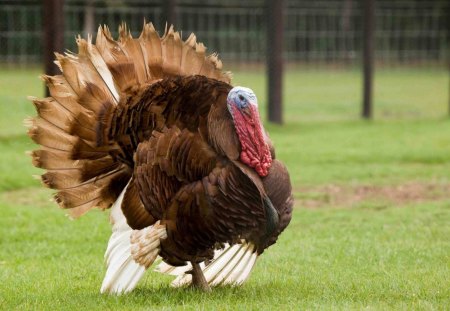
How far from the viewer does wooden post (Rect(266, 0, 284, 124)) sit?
16688mm

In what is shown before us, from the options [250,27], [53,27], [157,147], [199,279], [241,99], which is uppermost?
[53,27]

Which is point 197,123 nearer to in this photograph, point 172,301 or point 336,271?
point 172,301

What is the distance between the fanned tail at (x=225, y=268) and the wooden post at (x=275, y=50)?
10.4 metres

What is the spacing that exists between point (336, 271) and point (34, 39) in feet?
70.3

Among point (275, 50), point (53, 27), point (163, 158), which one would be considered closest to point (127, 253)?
point (163, 158)

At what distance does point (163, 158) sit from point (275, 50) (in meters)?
10.9

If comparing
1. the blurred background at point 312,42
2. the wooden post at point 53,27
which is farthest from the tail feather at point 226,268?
the blurred background at point 312,42

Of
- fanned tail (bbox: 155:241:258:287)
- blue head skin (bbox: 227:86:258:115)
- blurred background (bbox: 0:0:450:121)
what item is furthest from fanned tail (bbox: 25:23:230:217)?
blurred background (bbox: 0:0:450:121)

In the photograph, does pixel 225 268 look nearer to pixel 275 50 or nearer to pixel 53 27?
pixel 53 27

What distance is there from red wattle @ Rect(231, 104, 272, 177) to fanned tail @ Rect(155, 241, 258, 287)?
640 millimetres

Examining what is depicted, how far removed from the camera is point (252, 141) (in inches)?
235

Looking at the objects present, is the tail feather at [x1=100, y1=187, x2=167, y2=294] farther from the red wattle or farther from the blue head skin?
the blue head skin

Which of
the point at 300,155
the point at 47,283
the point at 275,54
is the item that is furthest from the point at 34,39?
the point at 47,283

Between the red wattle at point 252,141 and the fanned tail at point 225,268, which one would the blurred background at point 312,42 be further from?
the red wattle at point 252,141
